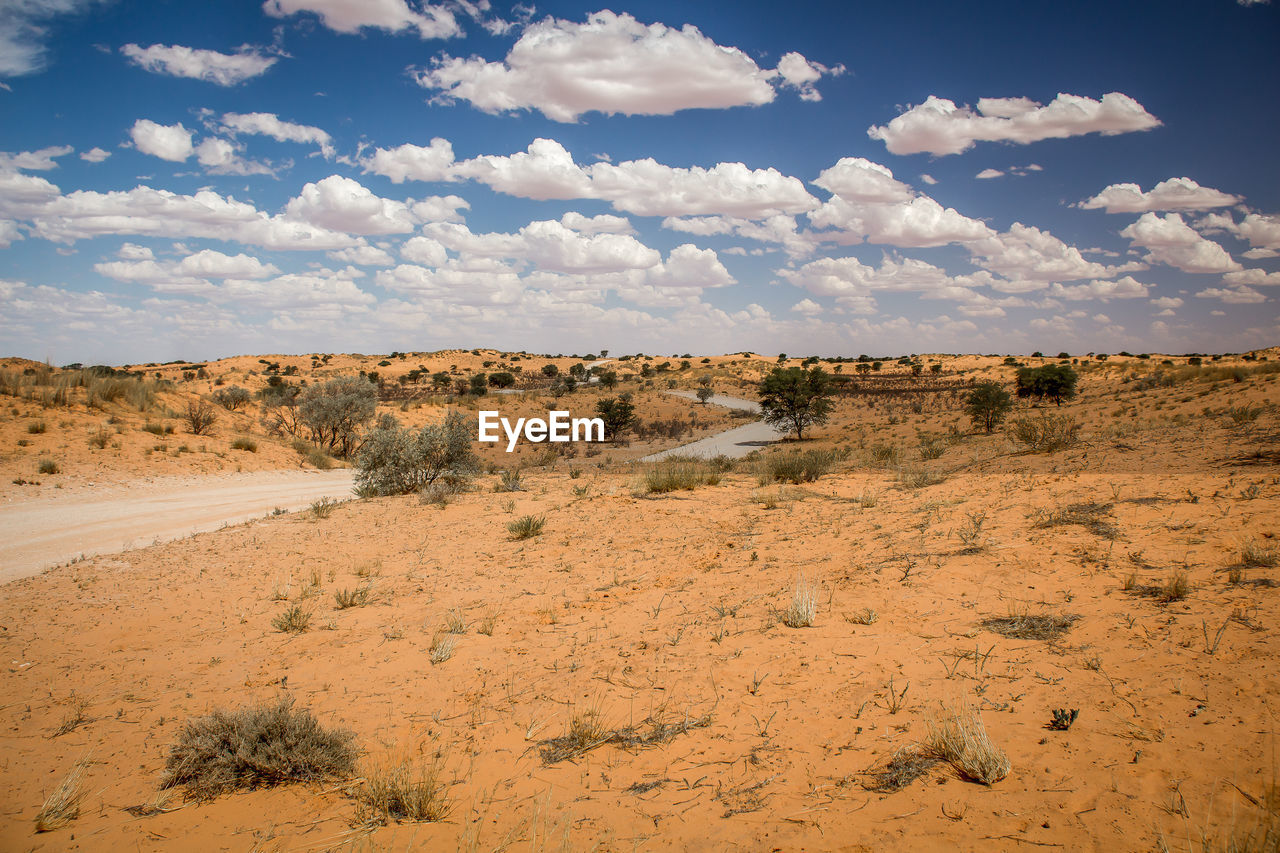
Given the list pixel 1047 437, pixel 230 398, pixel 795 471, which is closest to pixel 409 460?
pixel 795 471

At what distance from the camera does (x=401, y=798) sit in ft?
12.5

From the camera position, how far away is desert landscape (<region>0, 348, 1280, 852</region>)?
3.60 metres

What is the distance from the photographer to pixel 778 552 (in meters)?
8.98

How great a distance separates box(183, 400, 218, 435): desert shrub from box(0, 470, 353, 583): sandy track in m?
4.82

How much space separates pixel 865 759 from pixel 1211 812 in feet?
5.55

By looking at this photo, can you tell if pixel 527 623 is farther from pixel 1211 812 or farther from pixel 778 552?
pixel 1211 812

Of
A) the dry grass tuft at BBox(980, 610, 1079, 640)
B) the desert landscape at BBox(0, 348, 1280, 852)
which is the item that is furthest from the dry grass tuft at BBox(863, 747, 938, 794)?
the dry grass tuft at BBox(980, 610, 1079, 640)

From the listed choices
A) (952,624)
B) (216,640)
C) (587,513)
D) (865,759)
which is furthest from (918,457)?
(216,640)

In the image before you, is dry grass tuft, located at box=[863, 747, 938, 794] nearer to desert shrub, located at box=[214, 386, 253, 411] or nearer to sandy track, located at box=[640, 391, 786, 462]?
sandy track, located at box=[640, 391, 786, 462]

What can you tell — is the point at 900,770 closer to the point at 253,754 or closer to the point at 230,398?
the point at 253,754

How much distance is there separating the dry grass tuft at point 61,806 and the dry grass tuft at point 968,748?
549 centimetres

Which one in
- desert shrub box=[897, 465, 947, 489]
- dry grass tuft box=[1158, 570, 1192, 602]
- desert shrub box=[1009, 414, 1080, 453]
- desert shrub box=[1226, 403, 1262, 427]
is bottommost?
desert shrub box=[897, 465, 947, 489]

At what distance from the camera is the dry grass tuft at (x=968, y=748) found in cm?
360
